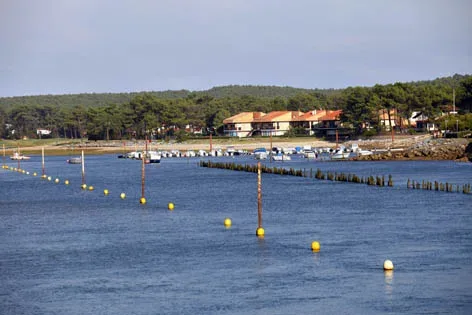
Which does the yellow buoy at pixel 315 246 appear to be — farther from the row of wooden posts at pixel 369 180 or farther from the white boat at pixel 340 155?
the white boat at pixel 340 155

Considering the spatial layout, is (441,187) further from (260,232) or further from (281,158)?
(281,158)

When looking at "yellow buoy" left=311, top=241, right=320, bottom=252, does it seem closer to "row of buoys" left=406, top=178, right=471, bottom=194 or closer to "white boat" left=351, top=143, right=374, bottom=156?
"row of buoys" left=406, top=178, right=471, bottom=194

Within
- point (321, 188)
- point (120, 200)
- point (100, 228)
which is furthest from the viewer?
point (321, 188)

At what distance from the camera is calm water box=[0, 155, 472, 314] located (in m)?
45.4

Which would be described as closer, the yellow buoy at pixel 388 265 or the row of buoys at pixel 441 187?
the yellow buoy at pixel 388 265

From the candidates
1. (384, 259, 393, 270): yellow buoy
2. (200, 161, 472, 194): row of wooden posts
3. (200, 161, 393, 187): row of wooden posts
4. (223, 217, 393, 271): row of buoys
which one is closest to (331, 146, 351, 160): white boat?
(200, 161, 393, 187): row of wooden posts

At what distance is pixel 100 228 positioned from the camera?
7450 cm

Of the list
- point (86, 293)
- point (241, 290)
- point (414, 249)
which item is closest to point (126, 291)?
point (86, 293)

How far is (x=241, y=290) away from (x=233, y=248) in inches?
512

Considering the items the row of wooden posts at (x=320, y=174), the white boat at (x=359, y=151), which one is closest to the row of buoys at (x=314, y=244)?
the row of wooden posts at (x=320, y=174)

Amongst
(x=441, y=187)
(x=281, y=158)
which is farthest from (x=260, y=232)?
(x=281, y=158)

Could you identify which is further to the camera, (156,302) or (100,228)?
(100,228)

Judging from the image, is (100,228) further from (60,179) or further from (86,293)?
(60,179)

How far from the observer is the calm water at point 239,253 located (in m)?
45.4
